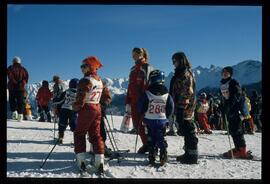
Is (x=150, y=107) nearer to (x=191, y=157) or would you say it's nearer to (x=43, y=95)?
(x=191, y=157)

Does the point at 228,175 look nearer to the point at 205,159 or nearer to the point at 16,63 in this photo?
the point at 205,159

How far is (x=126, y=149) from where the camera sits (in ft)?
26.5

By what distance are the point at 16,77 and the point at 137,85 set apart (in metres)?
5.57

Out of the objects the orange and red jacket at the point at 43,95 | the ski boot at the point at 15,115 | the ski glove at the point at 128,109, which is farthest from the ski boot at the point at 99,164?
the orange and red jacket at the point at 43,95

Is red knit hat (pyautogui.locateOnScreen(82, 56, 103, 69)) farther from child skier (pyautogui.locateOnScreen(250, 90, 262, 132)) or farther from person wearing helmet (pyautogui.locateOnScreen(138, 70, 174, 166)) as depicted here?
child skier (pyautogui.locateOnScreen(250, 90, 262, 132))

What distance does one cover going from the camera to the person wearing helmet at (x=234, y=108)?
7.34m

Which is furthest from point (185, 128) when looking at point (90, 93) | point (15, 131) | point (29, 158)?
point (15, 131)

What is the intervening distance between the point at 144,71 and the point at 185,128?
148cm

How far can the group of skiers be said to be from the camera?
5.93m

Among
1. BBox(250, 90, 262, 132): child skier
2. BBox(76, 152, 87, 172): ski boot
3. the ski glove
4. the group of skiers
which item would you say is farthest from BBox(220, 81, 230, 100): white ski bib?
BBox(250, 90, 262, 132): child skier

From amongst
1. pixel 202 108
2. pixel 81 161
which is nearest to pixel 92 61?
pixel 81 161

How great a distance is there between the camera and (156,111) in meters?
6.49
